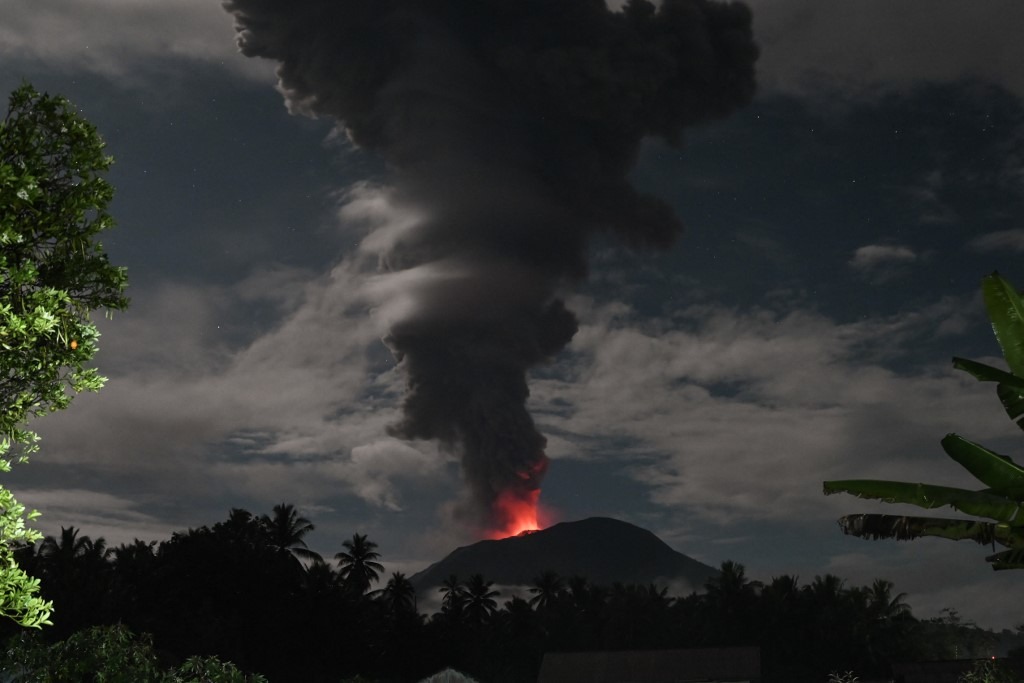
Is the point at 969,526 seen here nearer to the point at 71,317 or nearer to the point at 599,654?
the point at 71,317

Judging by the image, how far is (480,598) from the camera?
354 ft

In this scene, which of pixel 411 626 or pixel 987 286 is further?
pixel 411 626

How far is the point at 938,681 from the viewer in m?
49.8

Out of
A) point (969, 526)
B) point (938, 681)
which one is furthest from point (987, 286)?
point (938, 681)

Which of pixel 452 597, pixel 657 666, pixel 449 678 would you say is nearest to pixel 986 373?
pixel 449 678

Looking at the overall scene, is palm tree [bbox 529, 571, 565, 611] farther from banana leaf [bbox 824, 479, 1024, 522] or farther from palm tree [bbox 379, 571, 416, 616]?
banana leaf [bbox 824, 479, 1024, 522]

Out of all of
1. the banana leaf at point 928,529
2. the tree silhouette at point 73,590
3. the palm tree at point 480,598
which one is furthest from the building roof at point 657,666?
the banana leaf at point 928,529

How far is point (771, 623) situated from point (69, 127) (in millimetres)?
91772

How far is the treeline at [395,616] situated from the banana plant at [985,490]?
4414 cm

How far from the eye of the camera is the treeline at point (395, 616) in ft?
199

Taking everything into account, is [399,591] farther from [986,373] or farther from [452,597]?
[986,373]

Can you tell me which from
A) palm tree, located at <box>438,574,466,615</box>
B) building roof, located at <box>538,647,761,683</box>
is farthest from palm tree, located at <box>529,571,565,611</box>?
building roof, located at <box>538,647,761,683</box>

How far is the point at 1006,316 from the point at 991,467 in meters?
1.33

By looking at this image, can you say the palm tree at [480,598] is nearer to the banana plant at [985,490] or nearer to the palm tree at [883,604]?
the palm tree at [883,604]
